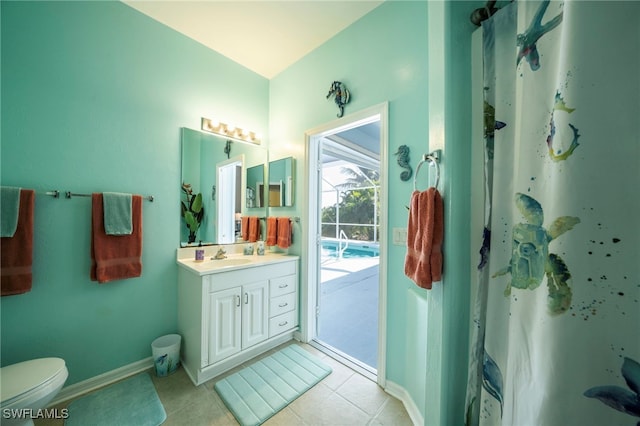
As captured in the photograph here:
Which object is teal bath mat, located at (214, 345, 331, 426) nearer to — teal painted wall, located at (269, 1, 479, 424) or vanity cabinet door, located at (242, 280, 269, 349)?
vanity cabinet door, located at (242, 280, 269, 349)

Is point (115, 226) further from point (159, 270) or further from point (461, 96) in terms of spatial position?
point (461, 96)

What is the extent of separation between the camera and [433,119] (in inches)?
42.0

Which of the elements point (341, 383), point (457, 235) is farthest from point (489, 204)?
point (341, 383)

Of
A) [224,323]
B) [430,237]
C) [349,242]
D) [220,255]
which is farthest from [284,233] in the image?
[349,242]

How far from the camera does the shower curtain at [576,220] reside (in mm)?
518

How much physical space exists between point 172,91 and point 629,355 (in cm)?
284

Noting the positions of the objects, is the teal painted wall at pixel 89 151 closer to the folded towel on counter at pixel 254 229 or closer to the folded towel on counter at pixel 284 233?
the folded towel on counter at pixel 254 229

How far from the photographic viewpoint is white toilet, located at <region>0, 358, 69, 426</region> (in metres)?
1.00

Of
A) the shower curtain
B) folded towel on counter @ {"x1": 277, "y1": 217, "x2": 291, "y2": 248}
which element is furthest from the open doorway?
the shower curtain

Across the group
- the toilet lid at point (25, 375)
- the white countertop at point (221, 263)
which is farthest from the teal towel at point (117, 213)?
the toilet lid at point (25, 375)

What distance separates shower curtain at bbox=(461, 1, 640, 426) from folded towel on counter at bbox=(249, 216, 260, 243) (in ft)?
7.28

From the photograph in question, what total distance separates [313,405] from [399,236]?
49.4 inches

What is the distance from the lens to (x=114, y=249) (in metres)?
1.59

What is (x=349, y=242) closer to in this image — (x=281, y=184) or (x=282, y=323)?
(x=281, y=184)
